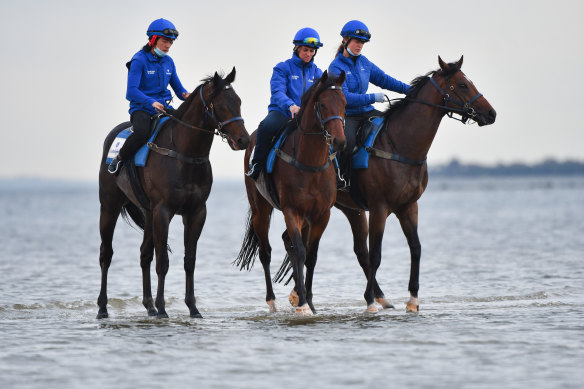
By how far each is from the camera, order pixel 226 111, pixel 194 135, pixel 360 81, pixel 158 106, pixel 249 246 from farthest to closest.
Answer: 1. pixel 249 246
2. pixel 360 81
3. pixel 158 106
4. pixel 194 135
5. pixel 226 111

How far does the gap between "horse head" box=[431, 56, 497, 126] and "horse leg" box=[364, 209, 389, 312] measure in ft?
4.92

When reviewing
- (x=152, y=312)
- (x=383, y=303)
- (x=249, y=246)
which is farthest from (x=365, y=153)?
(x=152, y=312)

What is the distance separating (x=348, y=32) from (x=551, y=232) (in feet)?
68.6

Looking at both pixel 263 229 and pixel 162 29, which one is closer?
pixel 162 29

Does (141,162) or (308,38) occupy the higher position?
(308,38)

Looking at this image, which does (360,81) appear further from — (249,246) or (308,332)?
(308,332)

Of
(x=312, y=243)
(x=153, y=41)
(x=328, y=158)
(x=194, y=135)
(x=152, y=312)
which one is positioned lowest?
(x=152, y=312)

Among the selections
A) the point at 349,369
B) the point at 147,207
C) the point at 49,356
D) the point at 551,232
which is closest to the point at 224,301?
the point at 147,207

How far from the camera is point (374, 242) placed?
444 inches

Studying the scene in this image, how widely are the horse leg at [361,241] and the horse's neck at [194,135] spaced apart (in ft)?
6.98

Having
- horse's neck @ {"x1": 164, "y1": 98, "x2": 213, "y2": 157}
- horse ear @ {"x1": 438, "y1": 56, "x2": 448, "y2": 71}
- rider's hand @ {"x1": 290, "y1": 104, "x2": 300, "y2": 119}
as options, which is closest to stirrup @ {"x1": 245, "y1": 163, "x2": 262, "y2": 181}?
horse's neck @ {"x1": 164, "y1": 98, "x2": 213, "y2": 157}

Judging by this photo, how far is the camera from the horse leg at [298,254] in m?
10.6

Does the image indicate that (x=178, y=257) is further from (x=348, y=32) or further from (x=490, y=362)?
(x=490, y=362)

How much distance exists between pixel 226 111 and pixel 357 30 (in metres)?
2.09
